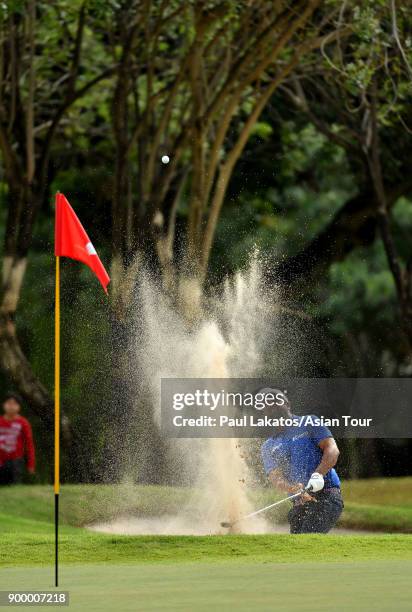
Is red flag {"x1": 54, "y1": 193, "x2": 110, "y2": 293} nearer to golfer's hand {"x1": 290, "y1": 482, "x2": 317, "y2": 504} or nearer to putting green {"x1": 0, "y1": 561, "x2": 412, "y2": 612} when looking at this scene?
putting green {"x1": 0, "y1": 561, "x2": 412, "y2": 612}

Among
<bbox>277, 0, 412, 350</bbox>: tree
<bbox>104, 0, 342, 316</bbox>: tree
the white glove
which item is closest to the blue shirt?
the white glove

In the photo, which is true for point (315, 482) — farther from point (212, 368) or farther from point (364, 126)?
point (364, 126)

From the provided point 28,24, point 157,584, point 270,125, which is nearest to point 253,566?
point 157,584

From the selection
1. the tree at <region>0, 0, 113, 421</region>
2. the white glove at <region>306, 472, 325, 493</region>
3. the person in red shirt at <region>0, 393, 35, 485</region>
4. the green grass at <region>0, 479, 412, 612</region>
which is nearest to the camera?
the green grass at <region>0, 479, 412, 612</region>

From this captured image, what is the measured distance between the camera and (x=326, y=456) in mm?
13820

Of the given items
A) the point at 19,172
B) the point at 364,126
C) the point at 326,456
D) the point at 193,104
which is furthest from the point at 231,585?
the point at 364,126

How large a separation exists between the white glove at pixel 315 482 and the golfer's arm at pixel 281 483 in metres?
0.14

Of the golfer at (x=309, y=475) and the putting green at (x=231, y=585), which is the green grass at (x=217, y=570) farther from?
the golfer at (x=309, y=475)

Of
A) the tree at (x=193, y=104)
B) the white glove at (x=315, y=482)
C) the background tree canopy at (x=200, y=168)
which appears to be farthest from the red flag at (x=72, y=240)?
the tree at (x=193, y=104)

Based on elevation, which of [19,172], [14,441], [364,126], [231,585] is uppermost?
[364,126]

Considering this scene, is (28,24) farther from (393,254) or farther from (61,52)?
(393,254)

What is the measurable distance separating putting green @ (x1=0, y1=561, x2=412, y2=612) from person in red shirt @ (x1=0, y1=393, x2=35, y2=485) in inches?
293

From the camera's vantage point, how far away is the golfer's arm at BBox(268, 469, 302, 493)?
13.7m

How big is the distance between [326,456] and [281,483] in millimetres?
555
